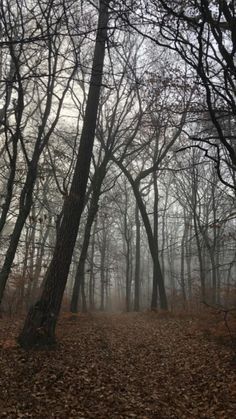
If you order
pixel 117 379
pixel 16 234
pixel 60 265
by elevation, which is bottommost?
pixel 117 379

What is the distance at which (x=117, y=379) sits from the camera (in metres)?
6.31

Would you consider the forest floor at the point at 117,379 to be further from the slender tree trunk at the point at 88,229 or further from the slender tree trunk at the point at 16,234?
the slender tree trunk at the point at 88,229

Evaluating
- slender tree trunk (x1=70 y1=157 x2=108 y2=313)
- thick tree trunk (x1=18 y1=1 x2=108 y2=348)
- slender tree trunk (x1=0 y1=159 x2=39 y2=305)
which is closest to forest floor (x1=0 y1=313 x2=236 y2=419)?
thick tree trunk (x1=18 y1=1 x2=108 y2=348)

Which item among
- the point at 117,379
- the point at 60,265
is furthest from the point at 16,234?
the point at 117,379

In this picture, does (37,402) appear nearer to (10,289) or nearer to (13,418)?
(13,418)

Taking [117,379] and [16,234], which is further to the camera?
[16,234]

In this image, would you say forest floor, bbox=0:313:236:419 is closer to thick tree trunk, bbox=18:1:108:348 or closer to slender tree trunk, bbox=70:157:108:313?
thick tree trunk, bbox=18:1:108:348

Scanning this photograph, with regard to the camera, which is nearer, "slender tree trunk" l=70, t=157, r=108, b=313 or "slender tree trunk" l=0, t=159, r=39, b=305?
"slender tree trunk" l=0, t=159, r=39, b=305

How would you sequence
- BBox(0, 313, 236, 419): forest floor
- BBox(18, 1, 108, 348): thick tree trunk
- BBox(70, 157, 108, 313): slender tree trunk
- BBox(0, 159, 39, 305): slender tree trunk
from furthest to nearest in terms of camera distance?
BBox(70, 157, 108, 313): slender tree trunk
BBox(0, 159, 39, 305): slender tree trunk
BBox(18, 1, 108, 348): thick tree trunk
BBox(0, 313, 236, 419): forest floor

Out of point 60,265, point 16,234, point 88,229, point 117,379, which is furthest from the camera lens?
point 88,229

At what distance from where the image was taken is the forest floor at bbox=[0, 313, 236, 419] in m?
5.12

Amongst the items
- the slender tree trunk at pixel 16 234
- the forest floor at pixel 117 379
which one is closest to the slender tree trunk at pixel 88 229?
the forest floor at pixel 117 379

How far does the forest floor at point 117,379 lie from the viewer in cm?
512

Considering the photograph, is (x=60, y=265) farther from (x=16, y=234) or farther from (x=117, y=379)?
(x=117, y=379)
